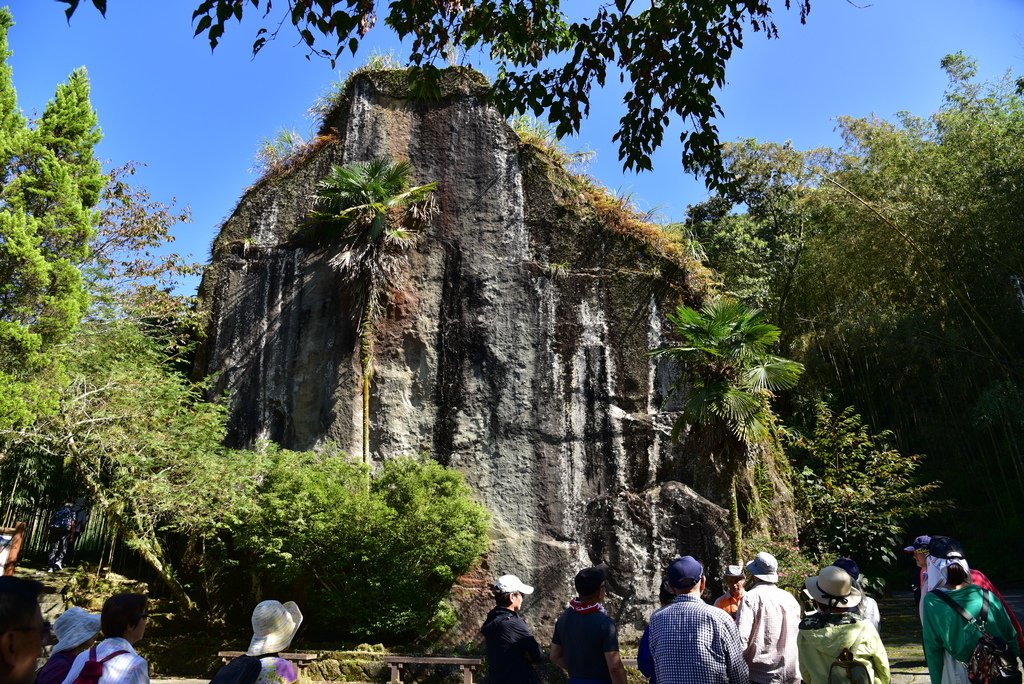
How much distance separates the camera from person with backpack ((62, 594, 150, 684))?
2881mm

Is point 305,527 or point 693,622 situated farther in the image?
point 305,527

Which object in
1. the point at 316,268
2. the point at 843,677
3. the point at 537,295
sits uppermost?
the point at 316,268

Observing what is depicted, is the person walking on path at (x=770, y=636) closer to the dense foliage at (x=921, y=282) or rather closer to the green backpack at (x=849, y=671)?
the green backpack at (x=849, y=671)

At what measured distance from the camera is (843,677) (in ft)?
11.7

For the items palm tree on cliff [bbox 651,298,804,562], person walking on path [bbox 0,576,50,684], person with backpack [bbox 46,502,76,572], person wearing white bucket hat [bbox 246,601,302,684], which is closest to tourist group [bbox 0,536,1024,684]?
person wearing white bucket hat [bbox 246,601,302,684]

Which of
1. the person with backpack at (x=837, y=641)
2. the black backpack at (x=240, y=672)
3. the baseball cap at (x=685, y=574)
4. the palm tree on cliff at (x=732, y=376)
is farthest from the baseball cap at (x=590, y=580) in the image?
the palm tree on cliff at (x=732, y=376)

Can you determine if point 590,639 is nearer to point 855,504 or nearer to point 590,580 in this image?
point 590,580

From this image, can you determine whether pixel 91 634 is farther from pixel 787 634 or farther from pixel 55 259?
pixel 55 259

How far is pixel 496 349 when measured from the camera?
44.3ft

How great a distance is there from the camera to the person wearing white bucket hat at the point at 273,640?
296 centimetres

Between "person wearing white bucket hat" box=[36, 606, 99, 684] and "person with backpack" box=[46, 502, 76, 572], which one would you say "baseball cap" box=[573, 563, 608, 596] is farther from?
"person with backpack" box=[46, 502, 76, 572]

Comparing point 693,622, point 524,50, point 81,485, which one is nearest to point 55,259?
point 81,485

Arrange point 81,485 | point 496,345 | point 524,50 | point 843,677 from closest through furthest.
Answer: point 843,677, point 524,50, point 81,485, point 496,345

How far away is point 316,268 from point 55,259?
16.6ft
